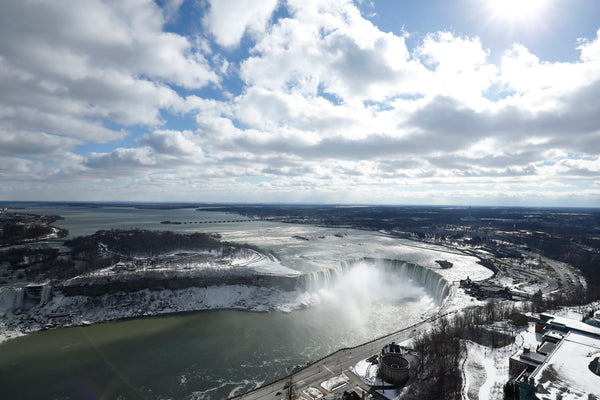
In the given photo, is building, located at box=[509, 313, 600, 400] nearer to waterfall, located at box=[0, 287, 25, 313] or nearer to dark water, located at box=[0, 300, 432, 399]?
dark water, located at box=[0, 300, 432, 399]

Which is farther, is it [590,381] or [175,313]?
[175,313]

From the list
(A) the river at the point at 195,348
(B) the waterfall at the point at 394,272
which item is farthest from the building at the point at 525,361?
(B) the waterfall at the point at 394,272

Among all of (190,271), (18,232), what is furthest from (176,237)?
(18,232)

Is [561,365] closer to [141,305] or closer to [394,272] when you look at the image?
[394,272]

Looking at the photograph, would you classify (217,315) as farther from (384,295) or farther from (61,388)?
(384,295)

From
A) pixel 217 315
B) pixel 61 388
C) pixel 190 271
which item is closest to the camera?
pixel 61 388

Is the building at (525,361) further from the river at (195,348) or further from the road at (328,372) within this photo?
the river at (195,348)

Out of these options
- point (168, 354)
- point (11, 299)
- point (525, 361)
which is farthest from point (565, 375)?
point (11, 299)
